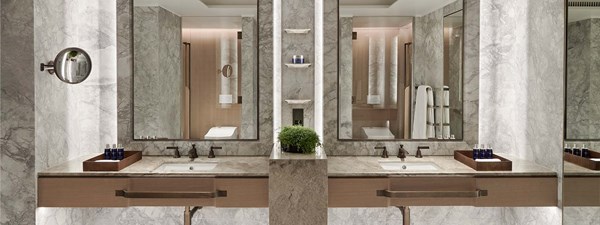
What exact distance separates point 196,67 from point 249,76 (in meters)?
0.43

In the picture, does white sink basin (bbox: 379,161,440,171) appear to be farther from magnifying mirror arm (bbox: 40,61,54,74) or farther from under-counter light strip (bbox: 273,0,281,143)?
magnifying mirror arm (bbox: 40,61,54,74)

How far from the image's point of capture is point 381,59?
4.17m

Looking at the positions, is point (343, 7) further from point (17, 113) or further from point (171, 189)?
point (17, 113)

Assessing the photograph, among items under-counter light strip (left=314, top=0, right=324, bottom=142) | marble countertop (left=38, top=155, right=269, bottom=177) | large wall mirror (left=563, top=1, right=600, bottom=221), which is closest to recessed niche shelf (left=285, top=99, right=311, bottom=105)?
under-counter light strip (left=314, top=0, right=324, bottom=142)

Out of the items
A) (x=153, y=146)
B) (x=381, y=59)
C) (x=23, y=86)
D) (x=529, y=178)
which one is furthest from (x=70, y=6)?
(x=529, y=178)

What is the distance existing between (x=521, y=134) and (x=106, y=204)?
303 centimetres

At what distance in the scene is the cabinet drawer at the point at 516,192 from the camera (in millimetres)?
3447

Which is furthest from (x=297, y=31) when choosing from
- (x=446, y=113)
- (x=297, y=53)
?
(x=446, y=113)

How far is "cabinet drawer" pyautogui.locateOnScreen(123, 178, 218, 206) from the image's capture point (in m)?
3.43

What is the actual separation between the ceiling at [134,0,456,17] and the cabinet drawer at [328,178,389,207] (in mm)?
1440

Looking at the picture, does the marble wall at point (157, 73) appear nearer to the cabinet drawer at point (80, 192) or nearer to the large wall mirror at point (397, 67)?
the cabinet drawer at point (80, 192)

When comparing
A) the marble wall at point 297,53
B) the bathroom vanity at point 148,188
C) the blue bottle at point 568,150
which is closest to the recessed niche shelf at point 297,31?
the marble wall at point 297,53

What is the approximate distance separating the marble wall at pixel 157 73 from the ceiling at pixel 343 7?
4.3 inches

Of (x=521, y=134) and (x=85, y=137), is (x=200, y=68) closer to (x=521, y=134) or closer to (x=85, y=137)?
(x=85, y=137)
